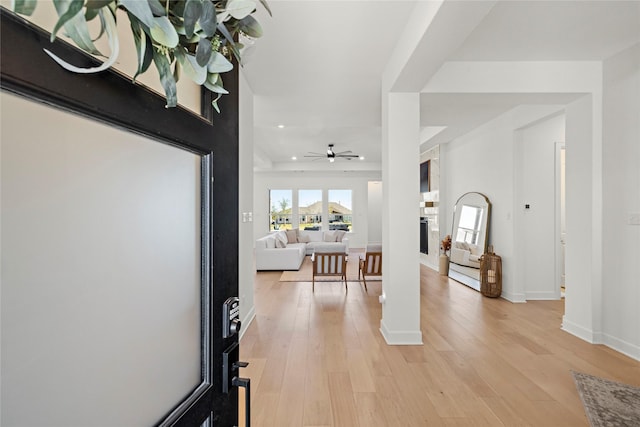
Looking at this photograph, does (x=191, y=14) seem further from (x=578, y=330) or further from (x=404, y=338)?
(x=578, y=330)

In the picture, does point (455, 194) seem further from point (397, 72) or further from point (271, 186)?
point (271, 186)

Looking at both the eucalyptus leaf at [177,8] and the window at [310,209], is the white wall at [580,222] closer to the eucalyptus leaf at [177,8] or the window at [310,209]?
the eucalyptus leaf at [177,8]

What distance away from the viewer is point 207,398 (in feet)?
2.26

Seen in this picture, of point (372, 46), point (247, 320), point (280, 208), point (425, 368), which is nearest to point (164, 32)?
point (372, 46)

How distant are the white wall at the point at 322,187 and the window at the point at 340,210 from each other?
0.60 ft

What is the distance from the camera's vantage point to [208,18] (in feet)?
1.48

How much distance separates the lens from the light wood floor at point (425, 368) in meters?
1.86

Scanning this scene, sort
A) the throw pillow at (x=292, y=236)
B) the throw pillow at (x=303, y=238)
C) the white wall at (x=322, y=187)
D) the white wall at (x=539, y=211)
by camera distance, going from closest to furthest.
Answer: the white wall at (x=539, y=211) → the throw pillow at (x=292, y=236) → the throw pillow at (x=303, y=238) → the white wall at (x=322, y=187)

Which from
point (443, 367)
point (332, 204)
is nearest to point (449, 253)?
point (443, 367)

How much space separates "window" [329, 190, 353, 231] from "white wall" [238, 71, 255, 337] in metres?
6.96

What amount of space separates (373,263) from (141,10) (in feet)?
16.0

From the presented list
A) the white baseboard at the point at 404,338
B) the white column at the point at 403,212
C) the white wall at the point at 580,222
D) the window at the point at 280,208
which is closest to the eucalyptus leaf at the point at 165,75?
the white column at the point at 403,212

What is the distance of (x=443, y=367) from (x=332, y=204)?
26.9 feet

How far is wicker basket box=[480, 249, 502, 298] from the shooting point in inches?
170
